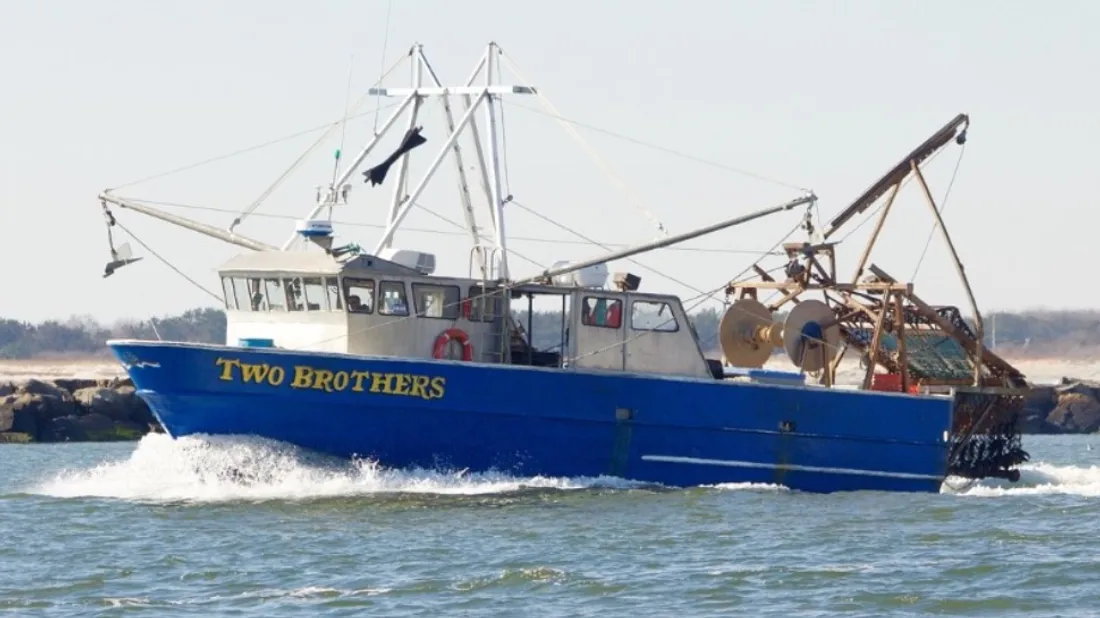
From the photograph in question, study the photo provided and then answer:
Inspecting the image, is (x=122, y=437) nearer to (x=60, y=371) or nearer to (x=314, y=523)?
(x=60, y=371)

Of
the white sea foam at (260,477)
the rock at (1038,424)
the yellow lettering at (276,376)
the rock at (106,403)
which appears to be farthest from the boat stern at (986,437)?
the rock at (1038,424)

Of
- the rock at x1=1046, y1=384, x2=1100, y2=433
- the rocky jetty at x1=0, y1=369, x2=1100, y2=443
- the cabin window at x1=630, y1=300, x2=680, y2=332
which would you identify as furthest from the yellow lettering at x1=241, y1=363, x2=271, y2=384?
the rock at x1=1046, y1=384, x2=1100, y2=433

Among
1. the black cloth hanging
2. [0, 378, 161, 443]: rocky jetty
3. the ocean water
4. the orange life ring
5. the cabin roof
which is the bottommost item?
the ocean water

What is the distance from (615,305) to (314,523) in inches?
269

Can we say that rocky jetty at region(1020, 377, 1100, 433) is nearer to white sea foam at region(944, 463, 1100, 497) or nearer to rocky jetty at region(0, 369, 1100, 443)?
rocky jetty at region(0, 369, 1100, 443)

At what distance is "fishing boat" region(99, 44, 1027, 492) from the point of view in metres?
24.4

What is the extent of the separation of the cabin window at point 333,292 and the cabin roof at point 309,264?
6.9 inches

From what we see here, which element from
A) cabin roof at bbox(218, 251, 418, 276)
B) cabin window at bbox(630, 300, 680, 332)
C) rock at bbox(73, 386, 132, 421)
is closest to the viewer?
cabin roof at bbox(218, 251, 418, 276)

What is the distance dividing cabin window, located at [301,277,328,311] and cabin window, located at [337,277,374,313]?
364mm

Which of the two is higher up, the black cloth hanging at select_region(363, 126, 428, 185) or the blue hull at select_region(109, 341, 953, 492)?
the black cloth hanging at select_region(363, 126, 428, 185)

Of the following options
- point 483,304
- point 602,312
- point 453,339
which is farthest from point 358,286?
point 602,312

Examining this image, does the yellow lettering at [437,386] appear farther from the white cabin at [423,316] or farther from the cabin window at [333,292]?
the cabin window at [333,292]

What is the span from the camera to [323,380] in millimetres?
24312

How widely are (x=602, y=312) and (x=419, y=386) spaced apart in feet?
11.5
